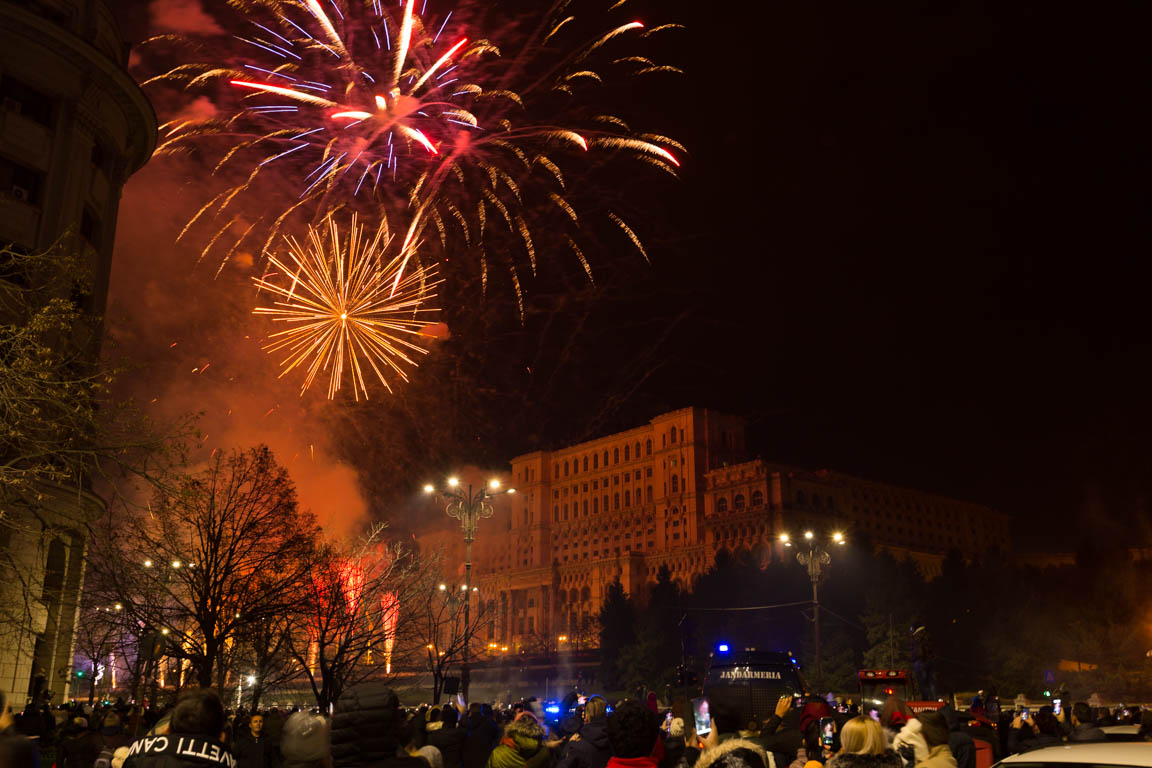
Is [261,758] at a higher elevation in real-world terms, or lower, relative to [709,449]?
lower

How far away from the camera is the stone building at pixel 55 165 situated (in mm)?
27797

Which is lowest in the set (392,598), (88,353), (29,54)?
(392,598)

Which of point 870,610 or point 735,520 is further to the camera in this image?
point 735,520

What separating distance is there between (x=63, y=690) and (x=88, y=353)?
Result: 426 inches

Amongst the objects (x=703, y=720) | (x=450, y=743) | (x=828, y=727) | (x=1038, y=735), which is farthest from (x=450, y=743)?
(x=1038, y=735)

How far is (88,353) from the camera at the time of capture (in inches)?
1125

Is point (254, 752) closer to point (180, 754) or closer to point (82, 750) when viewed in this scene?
point (82, 750)

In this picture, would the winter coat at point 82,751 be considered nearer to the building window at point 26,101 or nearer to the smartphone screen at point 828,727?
the smartphone screen at point 828,727

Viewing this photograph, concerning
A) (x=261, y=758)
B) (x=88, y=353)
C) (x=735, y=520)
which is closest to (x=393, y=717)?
(x=261, y=758)

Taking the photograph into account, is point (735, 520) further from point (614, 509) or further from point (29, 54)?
point (29, 54)

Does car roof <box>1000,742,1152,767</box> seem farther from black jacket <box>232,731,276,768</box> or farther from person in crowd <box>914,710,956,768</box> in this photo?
black jacket <box>232,731,276,768</box>

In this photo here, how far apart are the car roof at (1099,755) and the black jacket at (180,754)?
15.7 feet

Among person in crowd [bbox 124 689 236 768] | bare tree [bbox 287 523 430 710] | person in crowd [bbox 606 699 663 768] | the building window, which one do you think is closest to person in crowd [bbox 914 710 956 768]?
person in crowd [bbox 606 699 663 768]

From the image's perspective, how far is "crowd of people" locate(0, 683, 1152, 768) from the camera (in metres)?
4.30
